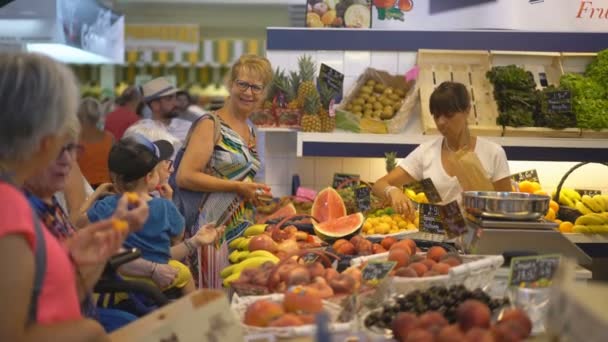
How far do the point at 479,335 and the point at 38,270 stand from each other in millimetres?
1075

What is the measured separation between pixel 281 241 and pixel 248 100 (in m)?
0.95

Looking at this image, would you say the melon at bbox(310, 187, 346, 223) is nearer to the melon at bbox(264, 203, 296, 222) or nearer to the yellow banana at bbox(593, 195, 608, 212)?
the melon at bbox(264, 203, 296, 222)

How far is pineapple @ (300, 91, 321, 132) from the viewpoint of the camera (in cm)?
601

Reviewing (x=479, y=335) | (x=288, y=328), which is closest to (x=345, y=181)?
(x=288, y=328)

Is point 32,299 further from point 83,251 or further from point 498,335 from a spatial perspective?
point 498,335

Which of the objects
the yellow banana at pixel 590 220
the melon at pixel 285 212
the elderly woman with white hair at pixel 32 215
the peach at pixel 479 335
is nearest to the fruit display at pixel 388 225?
the melon at pixel 285 212

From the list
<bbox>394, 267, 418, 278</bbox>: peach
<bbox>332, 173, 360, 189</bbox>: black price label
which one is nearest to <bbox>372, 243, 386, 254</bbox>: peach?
<bbox>394, 267, 418, 278</bbox>: peach

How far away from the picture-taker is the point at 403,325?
2162 millimetres

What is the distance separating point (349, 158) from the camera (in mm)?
6598

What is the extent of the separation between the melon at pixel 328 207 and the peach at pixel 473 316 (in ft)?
8.30

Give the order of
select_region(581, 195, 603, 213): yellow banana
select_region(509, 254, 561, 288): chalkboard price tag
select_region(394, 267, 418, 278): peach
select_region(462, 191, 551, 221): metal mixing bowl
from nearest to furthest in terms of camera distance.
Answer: select_region(509, 254, 561, 288): chalkboard price tag → select_region(394, 267, 418, 278): peach → select_region(462, 191, 551, 221): metal mixing bowl → select_region(581, 195, 603, 213): yellow banana

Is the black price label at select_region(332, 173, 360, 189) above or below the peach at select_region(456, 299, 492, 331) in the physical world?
above

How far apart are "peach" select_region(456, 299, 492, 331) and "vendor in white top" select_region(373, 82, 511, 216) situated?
2540 mm

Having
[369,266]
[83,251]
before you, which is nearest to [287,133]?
[369,266]
